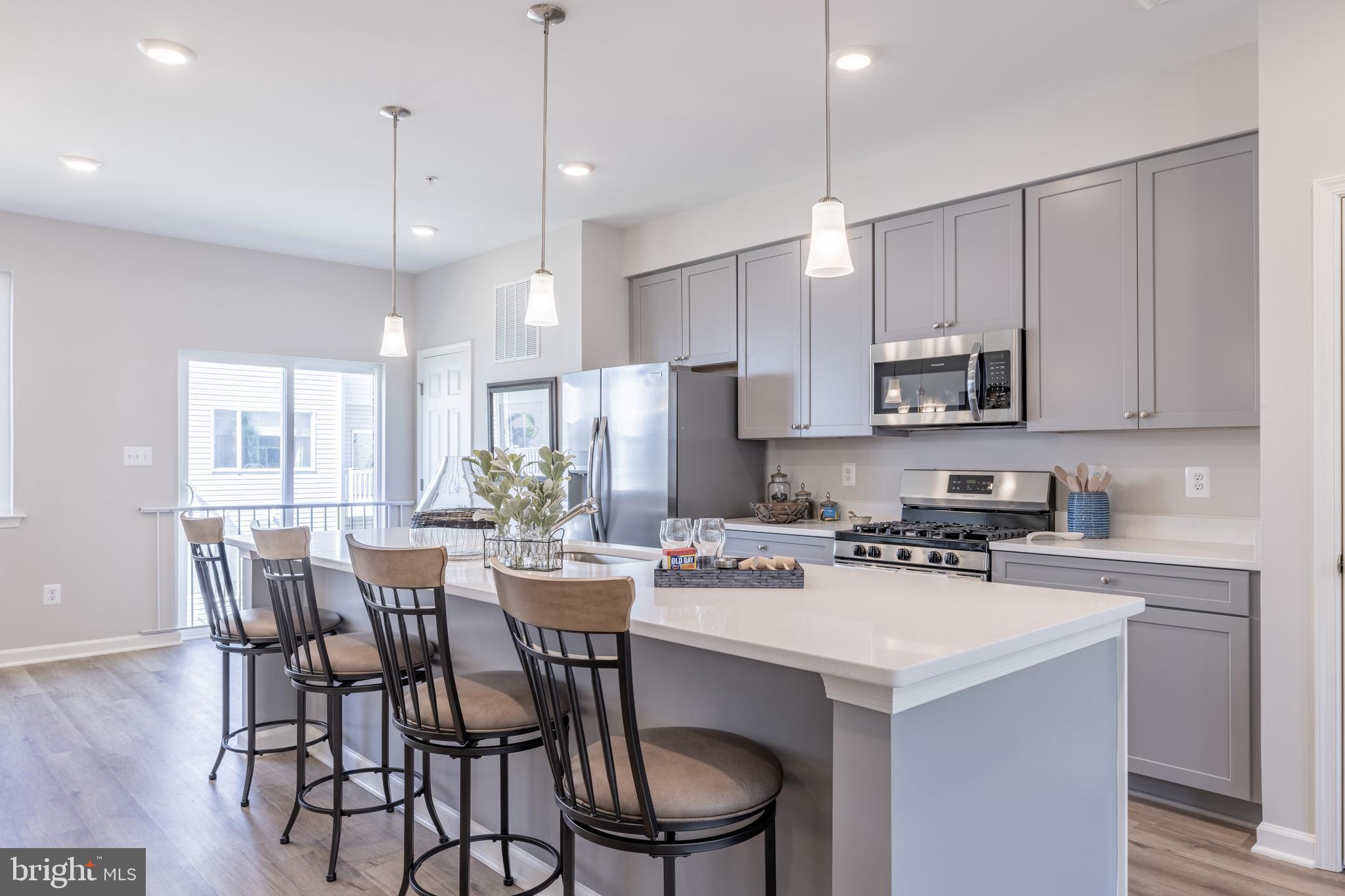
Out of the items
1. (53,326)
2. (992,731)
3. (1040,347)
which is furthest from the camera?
(53,326)

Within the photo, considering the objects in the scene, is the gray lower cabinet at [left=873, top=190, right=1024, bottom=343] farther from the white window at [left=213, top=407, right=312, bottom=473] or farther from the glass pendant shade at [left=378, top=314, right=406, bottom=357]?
the white window at [left=213, top=407, right=312, bottom=473]

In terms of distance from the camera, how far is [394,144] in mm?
3814

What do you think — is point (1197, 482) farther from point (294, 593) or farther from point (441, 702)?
point (294, 593)

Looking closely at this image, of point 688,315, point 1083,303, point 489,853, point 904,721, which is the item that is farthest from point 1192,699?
point 688,315

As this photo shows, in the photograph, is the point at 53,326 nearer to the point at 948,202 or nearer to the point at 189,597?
the point at 189,597

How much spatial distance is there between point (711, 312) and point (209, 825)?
132 inches

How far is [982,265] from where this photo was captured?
3627 millimetres

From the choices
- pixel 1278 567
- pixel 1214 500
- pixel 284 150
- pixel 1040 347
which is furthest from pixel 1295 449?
pixel 284 150

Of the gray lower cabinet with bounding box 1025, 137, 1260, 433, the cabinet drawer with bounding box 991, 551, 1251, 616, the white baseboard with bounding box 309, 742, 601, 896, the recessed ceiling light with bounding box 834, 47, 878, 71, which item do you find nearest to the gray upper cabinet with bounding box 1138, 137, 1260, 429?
the gray lower cabinet with bounding box 1025, 137, 1260, 433

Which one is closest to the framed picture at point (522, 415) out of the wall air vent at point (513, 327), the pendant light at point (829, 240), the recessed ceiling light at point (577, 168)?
the wall air vent at point (513, 327)

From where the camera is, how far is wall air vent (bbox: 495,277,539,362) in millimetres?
5492

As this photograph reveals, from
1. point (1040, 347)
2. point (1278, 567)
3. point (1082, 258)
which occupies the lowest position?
point (1278, 567)

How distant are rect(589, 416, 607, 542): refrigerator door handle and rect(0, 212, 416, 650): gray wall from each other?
271 centimetres

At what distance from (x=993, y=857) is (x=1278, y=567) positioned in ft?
5.44
